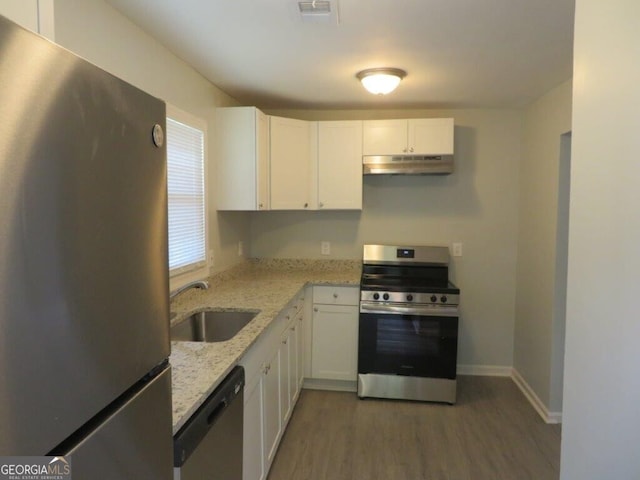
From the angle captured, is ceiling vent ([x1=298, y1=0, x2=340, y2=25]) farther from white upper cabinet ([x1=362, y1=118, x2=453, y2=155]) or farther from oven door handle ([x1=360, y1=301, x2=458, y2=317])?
oven door handle ([x1=360, y1=301, x2=458, y2=317])

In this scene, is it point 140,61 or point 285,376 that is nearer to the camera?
point 140,61

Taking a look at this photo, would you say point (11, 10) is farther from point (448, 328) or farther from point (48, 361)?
point (448, 328)

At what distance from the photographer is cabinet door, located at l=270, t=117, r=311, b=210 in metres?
3.41

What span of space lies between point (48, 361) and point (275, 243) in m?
3.45

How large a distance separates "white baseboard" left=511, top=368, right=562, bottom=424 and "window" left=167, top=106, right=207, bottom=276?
8.92 ft

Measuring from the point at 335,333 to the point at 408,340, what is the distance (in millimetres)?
594

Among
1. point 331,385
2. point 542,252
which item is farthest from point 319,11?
point 331,385

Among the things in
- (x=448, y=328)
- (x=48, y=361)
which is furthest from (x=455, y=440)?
(x=48, y=361)

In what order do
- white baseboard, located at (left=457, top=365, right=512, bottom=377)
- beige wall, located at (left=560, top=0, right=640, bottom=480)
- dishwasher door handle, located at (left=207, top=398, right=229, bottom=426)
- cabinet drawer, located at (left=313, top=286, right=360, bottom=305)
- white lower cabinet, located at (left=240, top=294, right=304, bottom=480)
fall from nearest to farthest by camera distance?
beige wall, located at (left=560, top=0, right=640, bottom=480) < dishwasher door handle, located at (left=207, top=398, right=229, bottom=426) < white lower cabinet, located at (left=240, top=294, right=304, bottom=480) < cabinet drawer, located at (left=313, top=286, right=360, bottom=305) < white baseboard, located at (left=457, top=365, right=512, bottom=377)

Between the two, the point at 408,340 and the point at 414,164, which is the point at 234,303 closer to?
the point at 408,340

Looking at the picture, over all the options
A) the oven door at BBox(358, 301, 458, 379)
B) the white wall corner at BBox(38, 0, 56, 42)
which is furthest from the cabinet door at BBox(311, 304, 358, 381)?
the white wall corner at BBox(38, 0, 56, 42)

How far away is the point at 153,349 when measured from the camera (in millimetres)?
828

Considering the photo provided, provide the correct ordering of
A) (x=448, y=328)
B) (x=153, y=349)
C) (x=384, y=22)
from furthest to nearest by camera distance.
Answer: (x=448, y=328), (x=384, y=22), (x=153, y=349)

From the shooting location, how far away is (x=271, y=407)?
229 centimetres
